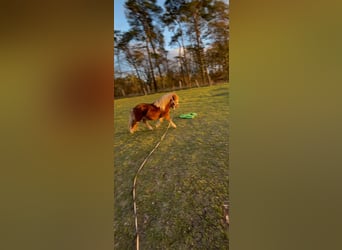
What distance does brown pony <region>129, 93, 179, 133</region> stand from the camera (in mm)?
1620

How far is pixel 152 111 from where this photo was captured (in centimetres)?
165
